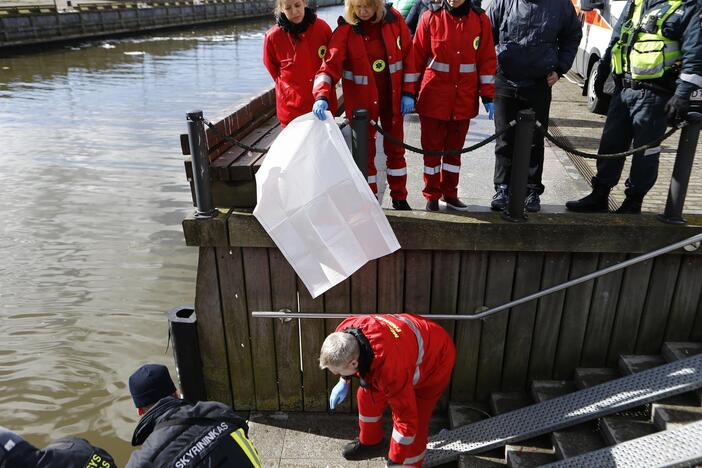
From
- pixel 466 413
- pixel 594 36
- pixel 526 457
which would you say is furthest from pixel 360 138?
pixel 594 36

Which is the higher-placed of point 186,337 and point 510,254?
point 510,254

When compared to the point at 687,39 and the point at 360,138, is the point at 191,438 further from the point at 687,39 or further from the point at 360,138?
the point at 687,39

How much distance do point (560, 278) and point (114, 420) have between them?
156 inches

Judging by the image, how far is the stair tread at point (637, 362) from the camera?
13.1 feet

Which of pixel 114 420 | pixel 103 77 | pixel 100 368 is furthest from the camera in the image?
pixel 103 77

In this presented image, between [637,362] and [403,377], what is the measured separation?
192 centimetres

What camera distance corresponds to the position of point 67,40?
2912cm

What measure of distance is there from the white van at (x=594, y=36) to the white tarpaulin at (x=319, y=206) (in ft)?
18.0

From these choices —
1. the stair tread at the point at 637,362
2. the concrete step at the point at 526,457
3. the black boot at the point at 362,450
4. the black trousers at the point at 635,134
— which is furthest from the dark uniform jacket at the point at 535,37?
the black boot at the point at 362,450

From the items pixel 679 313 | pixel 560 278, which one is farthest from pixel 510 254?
pixel 679 313

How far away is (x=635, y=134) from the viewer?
13.1 ft

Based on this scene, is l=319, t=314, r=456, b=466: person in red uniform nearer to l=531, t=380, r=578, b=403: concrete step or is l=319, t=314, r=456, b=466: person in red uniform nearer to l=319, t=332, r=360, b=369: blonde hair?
l=319, t=332, r=360, b=369: blonde hair

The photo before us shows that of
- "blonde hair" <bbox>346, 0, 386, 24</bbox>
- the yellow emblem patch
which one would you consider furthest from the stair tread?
"blonde hair" <bbox>346, 0, 386, 24</bbox>

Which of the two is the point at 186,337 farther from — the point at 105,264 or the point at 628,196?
the point at 105,264
